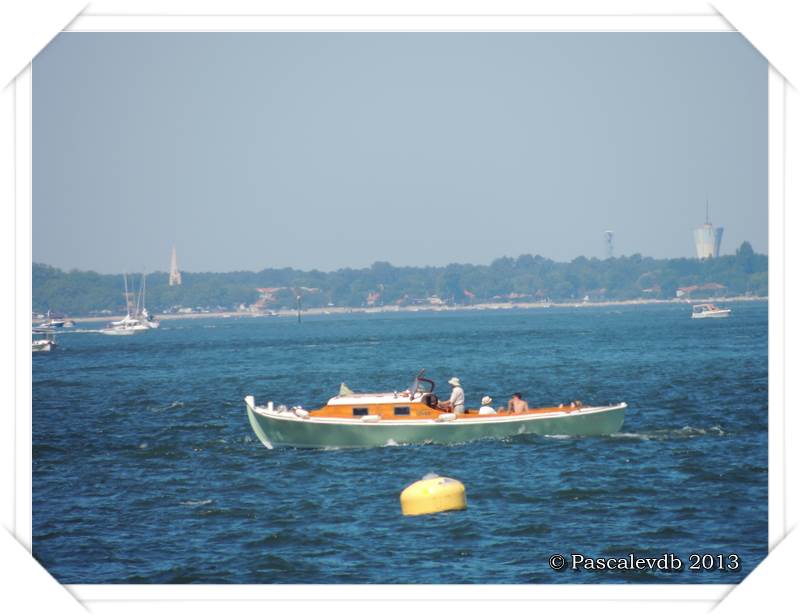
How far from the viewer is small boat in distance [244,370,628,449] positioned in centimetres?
2527

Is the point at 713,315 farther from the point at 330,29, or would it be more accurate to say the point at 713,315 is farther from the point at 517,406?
the point at 330,29

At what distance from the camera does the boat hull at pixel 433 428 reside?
994 inches

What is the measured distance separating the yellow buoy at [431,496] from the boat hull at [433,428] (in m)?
5.18

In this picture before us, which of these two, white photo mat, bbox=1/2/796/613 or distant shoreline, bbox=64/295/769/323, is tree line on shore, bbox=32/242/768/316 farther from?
white photo mat, bbox=1/2/796/613

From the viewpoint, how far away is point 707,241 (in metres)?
54.4

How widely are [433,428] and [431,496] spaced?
5574 millimetres

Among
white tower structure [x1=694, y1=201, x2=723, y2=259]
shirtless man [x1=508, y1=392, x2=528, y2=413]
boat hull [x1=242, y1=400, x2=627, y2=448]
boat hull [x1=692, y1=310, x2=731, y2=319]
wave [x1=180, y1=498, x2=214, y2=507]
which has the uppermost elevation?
white tower structure [x1=694, y1=201, x2=723, y2=259]

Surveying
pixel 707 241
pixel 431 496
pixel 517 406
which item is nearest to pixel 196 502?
pixel 431 496

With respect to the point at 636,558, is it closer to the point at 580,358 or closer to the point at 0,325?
the point at 0,325

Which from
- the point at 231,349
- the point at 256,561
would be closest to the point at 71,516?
the point at 256,561

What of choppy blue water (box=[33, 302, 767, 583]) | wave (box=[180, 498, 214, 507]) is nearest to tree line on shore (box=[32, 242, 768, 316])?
choppy blue water (box=[33, 302, 767, 583])

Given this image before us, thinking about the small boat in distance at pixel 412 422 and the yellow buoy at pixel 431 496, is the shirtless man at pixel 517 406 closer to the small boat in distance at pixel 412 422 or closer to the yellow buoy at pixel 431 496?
the small boat in distance at pixel 412 422

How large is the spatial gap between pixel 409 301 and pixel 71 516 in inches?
3946

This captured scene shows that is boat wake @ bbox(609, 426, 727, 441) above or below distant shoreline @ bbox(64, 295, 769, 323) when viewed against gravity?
below
